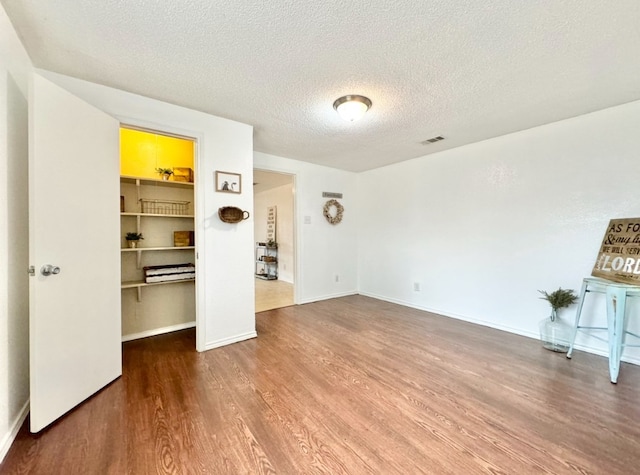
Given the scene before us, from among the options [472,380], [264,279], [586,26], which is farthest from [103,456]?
[264,279]

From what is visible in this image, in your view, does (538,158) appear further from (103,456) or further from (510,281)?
(103,456)

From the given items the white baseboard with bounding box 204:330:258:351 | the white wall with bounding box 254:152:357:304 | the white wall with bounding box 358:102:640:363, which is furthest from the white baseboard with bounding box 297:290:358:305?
the white baseboard with bounding box 204:330:258:351

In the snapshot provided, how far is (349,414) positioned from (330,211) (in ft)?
11.3

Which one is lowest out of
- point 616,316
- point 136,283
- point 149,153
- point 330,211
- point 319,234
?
point 616,316

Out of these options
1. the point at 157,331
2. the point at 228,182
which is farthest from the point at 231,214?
the point at 157,331

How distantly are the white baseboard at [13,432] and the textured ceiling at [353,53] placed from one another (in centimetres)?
227

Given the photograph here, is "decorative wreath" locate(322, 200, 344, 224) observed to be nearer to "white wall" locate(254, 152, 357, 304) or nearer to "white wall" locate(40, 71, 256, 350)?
"white wall" locate(254, 152, 357, 304)

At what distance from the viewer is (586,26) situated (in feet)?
4.98

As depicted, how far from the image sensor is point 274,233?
7055 mm

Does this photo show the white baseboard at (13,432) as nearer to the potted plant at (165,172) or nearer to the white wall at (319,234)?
the potted plant at (165,172)

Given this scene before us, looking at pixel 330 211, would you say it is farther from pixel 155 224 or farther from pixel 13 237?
pixel 13 237

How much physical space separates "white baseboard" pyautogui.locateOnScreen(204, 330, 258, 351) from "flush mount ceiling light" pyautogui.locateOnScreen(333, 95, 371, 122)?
2.44m

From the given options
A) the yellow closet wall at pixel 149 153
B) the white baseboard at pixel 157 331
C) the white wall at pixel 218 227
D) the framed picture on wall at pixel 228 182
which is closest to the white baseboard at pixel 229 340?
the white wall at pixel 218 227

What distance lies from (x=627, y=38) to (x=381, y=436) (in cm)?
276
